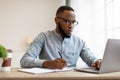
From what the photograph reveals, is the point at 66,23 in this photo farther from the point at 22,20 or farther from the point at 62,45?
the point at 22,20

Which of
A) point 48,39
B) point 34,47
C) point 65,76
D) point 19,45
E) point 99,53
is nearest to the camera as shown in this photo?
point 65,76

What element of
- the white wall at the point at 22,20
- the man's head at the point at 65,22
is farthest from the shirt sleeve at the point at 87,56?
the white wall at the point at 22,20

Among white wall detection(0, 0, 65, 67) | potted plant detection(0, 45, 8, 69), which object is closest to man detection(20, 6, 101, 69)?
potted plant detection(0, 45, 8, 69)

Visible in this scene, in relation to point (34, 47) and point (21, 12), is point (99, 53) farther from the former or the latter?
point (21, 12)

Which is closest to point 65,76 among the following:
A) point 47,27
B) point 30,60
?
point 30,60

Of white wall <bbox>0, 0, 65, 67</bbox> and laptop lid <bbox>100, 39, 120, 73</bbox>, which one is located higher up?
white wall <bbox>0, 0, 65, 67</bbox>

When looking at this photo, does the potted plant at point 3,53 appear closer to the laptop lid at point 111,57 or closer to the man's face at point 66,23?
the laptop lid at point 111,57

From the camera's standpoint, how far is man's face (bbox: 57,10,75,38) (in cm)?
207

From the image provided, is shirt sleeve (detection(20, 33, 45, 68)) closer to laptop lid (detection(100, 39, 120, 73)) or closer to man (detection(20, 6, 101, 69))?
man (detection(20, 6, 101, 69))

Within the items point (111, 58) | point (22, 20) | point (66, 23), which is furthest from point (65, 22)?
point (22, 20)

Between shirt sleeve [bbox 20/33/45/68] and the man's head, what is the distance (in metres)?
0.20

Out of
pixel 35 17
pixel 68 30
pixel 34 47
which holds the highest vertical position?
pixel 35 17

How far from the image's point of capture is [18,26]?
3.53 metres

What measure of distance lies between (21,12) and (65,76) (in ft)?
8.31
